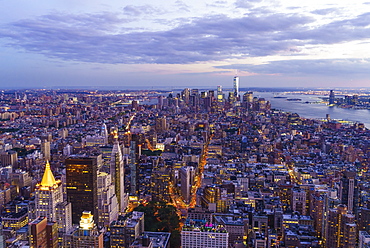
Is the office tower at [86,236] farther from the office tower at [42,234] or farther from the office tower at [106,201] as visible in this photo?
the office tower at [106,201]

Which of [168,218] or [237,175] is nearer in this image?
[168,218]

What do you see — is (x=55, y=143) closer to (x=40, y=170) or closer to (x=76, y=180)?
(x=40, y=170)

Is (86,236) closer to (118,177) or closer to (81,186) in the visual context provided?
(81,186)

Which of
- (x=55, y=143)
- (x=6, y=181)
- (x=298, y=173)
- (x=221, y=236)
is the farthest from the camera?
(x=55, y=143)

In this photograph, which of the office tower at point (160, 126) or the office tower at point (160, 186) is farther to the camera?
the office tower at point (160, 126)

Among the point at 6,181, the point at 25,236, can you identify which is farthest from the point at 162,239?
the point at 6,181

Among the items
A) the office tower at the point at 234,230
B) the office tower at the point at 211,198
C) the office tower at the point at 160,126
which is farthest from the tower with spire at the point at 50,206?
the office tower at the point at 160,126

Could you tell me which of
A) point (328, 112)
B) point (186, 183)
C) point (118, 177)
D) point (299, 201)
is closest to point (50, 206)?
point (118, 177)
